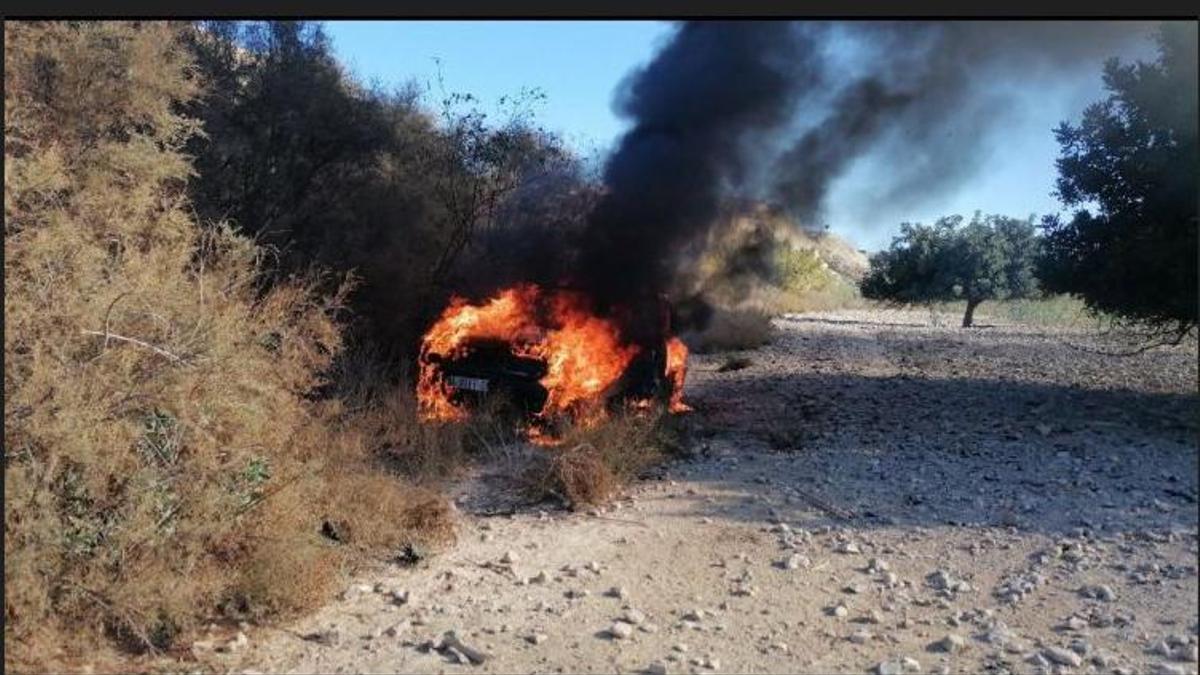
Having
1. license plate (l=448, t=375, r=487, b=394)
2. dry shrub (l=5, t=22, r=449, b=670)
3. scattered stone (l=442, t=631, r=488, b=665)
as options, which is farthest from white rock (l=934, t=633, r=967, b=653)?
license plate (l=448, t=375, r=487, b=394)

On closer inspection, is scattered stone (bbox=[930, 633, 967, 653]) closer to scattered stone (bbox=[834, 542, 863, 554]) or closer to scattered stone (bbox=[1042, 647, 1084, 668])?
scattered stone (bbox=[1042, 647, 1084, 668])

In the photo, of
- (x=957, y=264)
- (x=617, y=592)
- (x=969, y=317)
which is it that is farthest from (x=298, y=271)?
(x=969, y=317)

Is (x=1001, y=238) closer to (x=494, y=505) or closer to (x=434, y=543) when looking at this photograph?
(x=494, y=505)

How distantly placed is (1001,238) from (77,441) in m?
11.6

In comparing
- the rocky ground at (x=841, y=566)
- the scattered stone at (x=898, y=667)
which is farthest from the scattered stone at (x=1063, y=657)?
the scattered stone at (x=898, y=667)

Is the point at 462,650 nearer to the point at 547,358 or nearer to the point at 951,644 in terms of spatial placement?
the point at 951,644

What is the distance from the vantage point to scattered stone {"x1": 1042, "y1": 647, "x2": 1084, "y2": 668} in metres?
4.28

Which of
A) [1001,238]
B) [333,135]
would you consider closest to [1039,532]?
[1001,238]

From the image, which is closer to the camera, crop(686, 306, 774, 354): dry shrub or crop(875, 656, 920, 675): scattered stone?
crop(875, 656, 920, 675): scattered stone

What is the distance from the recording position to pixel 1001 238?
12.5 metres

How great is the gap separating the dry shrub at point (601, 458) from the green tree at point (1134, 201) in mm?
4486

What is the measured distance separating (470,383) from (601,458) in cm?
224

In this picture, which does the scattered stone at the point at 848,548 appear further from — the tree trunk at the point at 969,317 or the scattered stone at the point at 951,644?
the tree trunk at the point at 969,317

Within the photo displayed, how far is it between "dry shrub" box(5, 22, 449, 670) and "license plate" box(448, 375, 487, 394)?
2149mm
